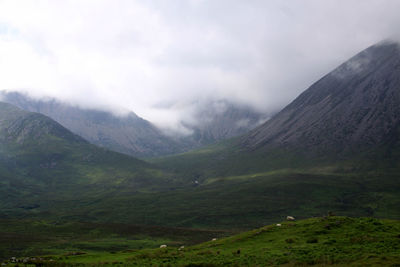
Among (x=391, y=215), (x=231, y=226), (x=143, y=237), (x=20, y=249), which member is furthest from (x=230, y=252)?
(x=391, y=215)

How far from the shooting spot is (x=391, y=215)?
637 feet

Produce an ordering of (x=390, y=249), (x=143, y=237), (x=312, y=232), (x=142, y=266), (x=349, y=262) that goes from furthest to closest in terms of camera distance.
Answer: (x=143, y=237) < (x=312, y=232) < (x=142, y=266) < (x=390, y=249) < (x=349, y=262)

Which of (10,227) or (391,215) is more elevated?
(10,227)

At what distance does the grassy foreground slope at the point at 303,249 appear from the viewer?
3656 cm

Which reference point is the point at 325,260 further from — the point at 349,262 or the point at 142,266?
the point at 142,266

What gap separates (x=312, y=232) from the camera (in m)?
51.5

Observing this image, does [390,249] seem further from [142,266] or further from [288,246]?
[142,266]

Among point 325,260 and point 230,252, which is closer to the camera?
point 325,260

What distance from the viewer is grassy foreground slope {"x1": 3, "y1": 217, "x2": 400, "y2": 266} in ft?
120

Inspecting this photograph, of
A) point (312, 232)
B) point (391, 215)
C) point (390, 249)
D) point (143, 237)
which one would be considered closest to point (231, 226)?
point (143, 237)

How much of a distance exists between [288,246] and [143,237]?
108619 mm

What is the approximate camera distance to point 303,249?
42.1 metres

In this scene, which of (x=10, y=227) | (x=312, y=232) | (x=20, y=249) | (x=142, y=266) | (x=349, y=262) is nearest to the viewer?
(x=349, y=262)

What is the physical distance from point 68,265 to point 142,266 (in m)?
11.7
